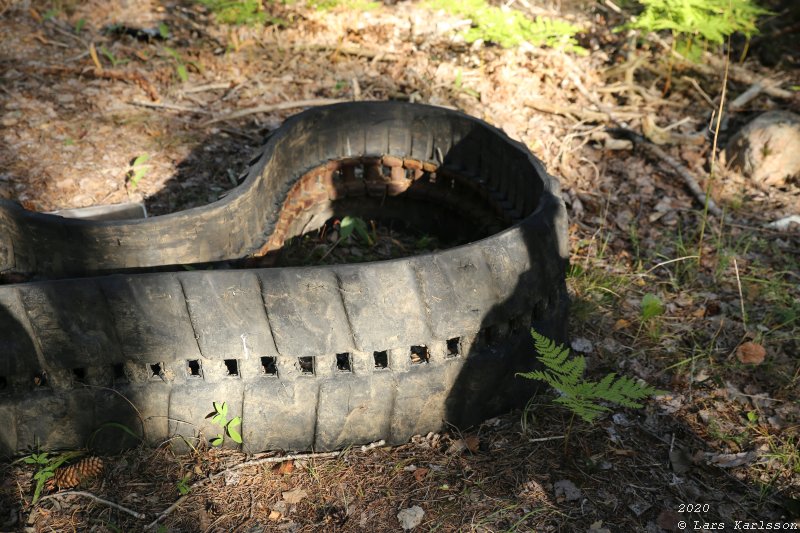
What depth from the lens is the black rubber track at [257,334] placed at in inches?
110

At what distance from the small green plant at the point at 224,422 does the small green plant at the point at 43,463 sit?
608mm

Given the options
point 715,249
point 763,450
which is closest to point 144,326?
point 763,450

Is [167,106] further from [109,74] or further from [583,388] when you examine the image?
[583,388]

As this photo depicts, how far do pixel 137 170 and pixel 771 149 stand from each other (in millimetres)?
4928

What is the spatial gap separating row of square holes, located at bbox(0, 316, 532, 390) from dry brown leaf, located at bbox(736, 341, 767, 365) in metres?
1.56

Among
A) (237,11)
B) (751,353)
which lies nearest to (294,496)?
(751,353)

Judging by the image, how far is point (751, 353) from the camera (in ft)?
12.0

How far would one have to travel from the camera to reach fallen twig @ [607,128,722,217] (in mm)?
4996

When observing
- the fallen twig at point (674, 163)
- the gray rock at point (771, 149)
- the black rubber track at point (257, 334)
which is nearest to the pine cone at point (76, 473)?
the black rubber track at point (257, 334)

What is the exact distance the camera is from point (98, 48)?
6.18 metres

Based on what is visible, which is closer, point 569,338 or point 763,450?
point 763,450

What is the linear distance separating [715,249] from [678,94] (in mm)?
2278

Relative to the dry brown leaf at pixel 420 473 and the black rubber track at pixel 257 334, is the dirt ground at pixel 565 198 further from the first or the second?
the black rubber track at pixel 257 334

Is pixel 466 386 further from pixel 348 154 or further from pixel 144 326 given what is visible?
pixel 348 154
